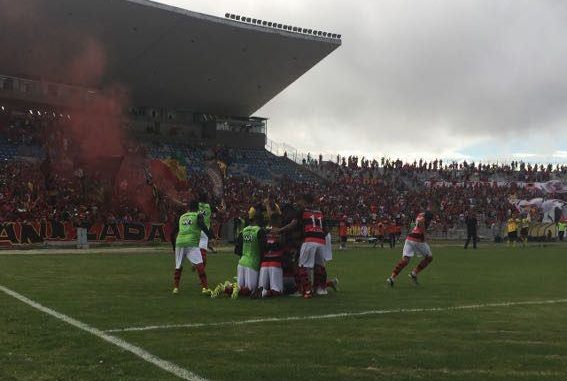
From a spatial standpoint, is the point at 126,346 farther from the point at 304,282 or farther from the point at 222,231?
the point at 222,231

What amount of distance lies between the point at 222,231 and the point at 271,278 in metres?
22.9

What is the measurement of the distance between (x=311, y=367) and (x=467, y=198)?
48.1 metres

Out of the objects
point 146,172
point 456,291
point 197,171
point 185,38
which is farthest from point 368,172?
point 456,291

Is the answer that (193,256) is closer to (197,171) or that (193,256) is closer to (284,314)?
(284,314)

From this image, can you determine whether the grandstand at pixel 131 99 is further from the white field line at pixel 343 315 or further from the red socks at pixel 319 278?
the white field line at pixel 343 315

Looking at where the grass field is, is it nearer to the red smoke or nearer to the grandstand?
the grandstand

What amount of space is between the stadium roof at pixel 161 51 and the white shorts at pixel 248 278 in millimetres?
31465

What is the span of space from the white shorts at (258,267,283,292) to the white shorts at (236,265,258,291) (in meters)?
0.11

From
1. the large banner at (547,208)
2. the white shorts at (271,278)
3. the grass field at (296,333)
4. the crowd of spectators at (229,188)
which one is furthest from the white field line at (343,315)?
the large banner at (547,208)

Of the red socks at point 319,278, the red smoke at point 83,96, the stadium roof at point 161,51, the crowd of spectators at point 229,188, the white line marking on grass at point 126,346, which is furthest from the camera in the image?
the stadium roof at point 161,51

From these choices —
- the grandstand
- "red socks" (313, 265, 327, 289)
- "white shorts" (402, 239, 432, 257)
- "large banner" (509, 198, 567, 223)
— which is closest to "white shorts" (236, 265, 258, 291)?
"red socks" (313, 265, 327, 289)

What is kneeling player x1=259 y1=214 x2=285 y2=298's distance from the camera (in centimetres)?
1110

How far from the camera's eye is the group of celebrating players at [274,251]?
36.6 ft

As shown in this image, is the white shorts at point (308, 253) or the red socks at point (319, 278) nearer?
the white shorts at point (308, 253)
